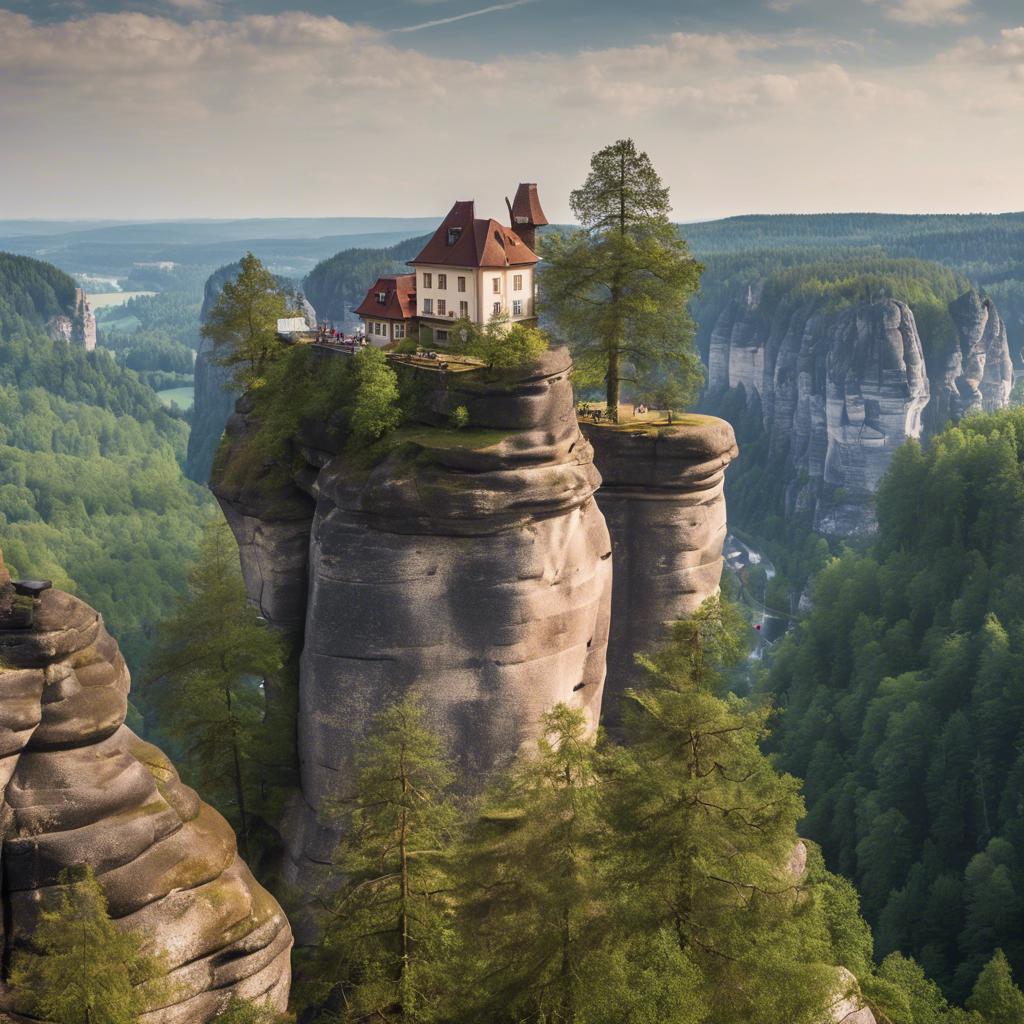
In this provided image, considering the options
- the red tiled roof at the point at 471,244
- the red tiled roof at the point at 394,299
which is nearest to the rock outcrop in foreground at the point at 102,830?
the red tiled roof at the point at 394,299

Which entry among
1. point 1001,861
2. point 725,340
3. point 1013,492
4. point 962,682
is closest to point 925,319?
point 725,340

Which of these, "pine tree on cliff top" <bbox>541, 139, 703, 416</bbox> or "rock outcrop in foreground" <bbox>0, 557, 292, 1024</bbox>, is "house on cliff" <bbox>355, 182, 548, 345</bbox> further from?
"rock outcrop in foreground" <bbox>0, 557, 292, 1024</bbox>

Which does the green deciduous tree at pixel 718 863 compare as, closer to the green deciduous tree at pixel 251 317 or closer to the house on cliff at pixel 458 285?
the house on cliff at pixel 458 285

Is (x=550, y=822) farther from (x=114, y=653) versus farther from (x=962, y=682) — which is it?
(x=962, y=682)

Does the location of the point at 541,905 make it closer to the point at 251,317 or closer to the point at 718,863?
the point at 718,863

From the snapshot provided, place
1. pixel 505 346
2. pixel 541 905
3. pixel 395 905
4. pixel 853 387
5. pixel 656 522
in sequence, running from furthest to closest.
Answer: pixel 853 387 < pixel 656 522 < pixel 505 346 < pixel 395 905 < pixel 541 905

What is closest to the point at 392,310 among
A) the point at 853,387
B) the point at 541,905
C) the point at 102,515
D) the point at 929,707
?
the point at 541,905
